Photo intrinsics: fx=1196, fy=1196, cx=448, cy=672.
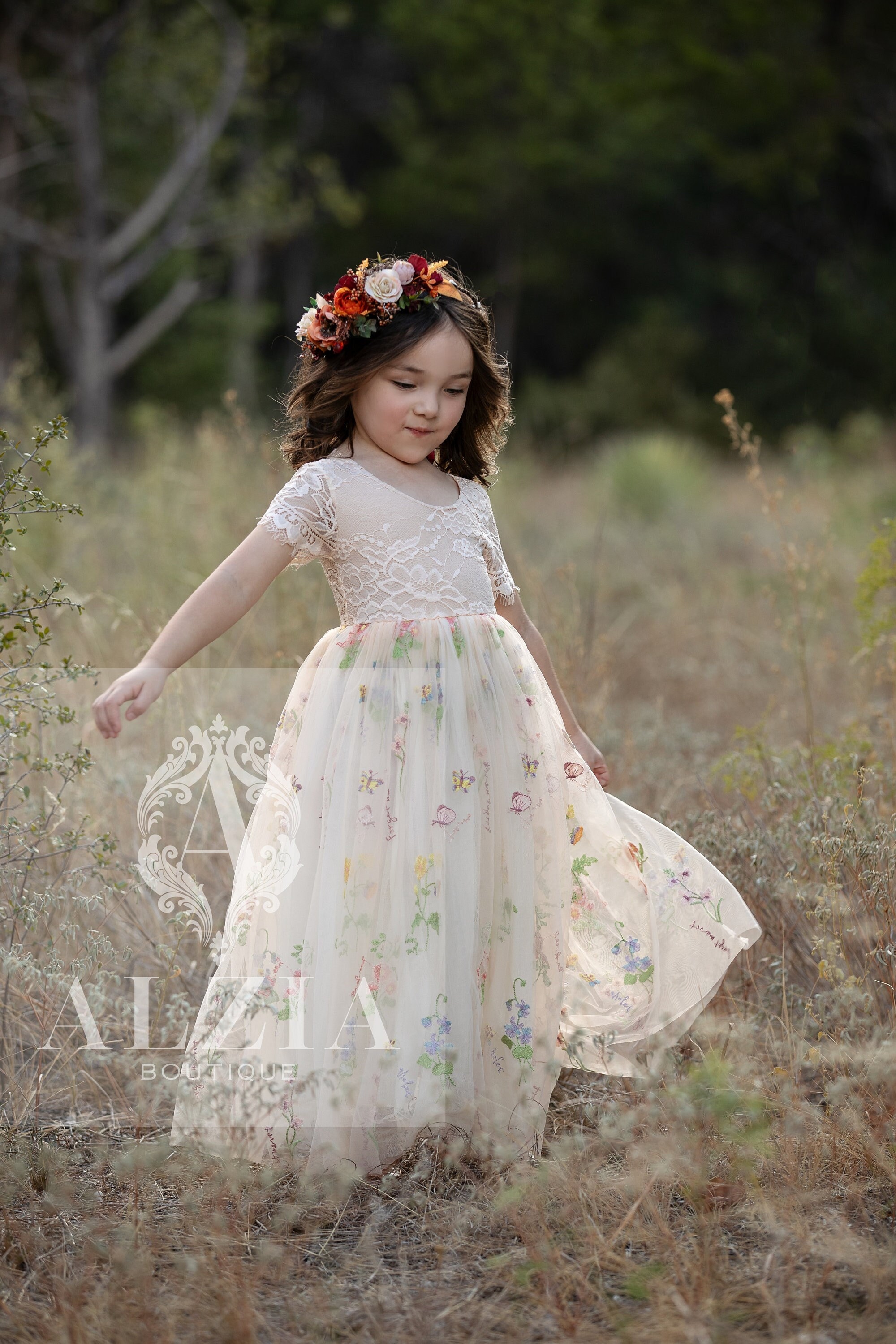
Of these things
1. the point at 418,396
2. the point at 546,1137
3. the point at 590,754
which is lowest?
the point at 546,1137

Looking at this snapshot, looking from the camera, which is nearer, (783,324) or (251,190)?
(251,190)

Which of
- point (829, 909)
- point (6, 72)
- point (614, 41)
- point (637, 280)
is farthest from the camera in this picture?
point (637, 280)

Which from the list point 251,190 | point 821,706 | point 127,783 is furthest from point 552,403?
point 127,783

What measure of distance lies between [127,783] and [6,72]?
1009 cm

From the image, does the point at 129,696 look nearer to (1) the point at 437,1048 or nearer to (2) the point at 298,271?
(1) the point at 437,1048

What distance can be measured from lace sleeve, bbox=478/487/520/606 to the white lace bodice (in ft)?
0.31

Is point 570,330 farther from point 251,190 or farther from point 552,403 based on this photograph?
point 251,190

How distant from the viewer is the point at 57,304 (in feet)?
48.0

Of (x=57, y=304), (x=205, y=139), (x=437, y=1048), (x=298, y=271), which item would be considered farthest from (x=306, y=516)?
(x=298, y=271)

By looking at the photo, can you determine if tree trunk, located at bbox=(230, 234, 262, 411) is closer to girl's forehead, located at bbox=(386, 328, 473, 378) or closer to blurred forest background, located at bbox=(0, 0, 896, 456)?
blurred forest background, located at bbox=(0, 0, 896, 456)

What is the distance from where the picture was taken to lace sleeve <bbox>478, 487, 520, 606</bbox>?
86.3 inches

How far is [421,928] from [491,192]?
68.3ft

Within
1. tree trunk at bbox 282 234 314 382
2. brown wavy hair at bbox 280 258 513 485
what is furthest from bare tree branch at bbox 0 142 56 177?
brown wavy hair at bbox 280 258 513 485

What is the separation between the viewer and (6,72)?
10531 millimetres
